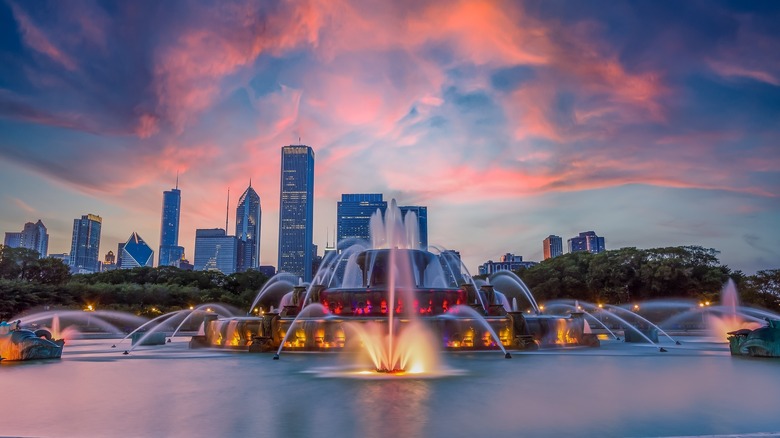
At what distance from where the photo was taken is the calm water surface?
8.25m

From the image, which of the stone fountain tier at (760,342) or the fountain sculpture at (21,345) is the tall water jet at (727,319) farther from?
the fountain sculpture at (21,345)

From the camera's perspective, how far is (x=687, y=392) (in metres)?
11.8

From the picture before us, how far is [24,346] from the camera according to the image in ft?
66.4

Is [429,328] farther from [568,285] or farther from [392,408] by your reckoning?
[568,285]

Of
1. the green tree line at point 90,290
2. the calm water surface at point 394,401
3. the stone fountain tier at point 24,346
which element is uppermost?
the green tree line at point 90,290

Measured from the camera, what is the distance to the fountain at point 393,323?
23984mm

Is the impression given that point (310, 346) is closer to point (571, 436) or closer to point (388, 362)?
point (388, 362)

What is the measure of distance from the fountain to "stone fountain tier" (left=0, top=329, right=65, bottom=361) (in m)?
8.25

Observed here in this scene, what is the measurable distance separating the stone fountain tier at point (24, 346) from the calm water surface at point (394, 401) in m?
2.70

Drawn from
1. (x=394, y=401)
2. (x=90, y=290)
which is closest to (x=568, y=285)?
(x=90, y=290)

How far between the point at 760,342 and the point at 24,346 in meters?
29.4

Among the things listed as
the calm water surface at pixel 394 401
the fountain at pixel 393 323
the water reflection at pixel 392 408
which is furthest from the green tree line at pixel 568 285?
the water reflection at pixel 392 408

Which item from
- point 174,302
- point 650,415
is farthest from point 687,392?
point 174,302

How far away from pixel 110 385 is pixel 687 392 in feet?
47.4
